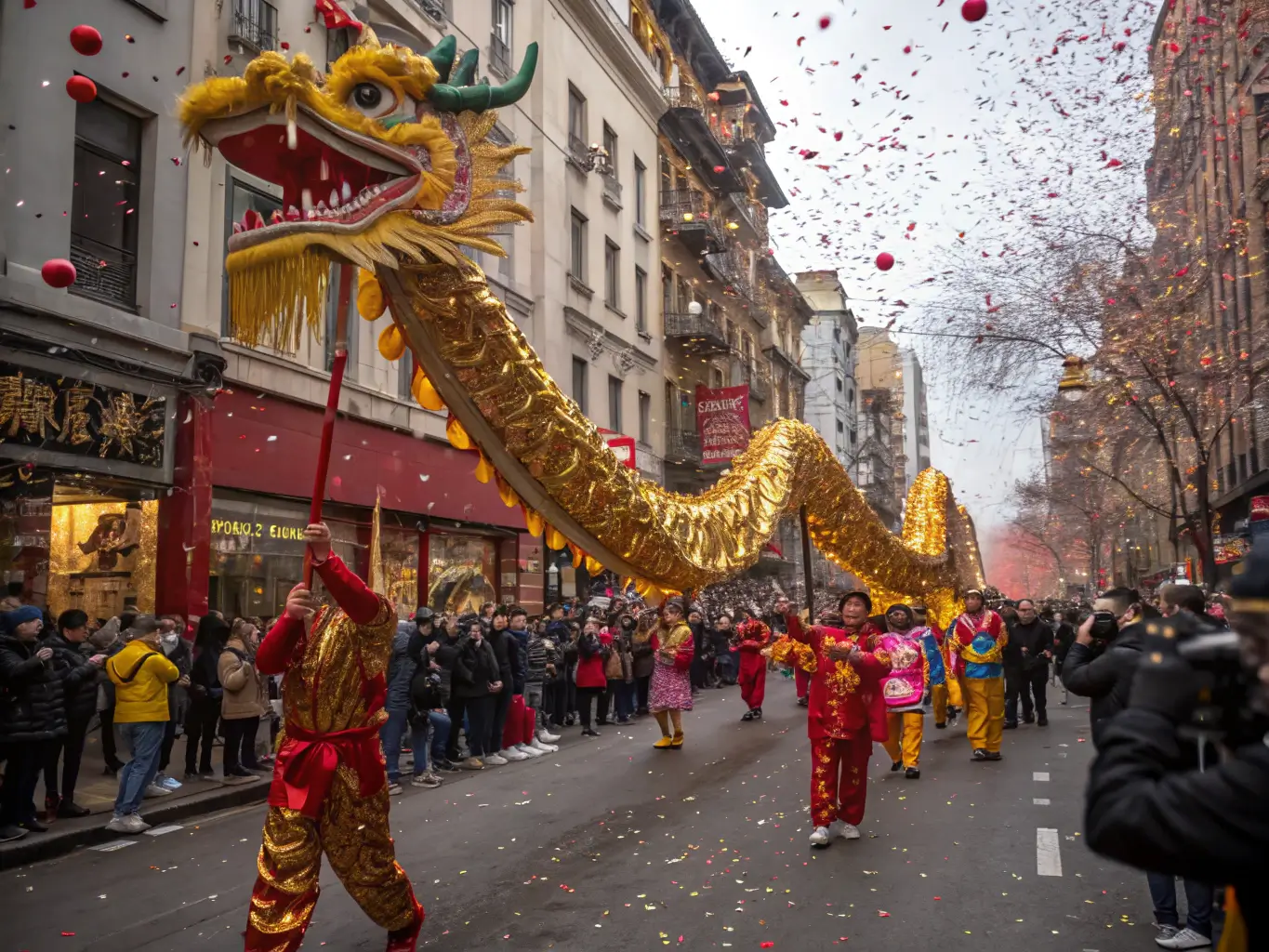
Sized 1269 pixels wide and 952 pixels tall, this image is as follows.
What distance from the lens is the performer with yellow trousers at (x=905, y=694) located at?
9.98 metres

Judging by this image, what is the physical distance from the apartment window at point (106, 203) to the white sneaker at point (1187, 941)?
11.5 m

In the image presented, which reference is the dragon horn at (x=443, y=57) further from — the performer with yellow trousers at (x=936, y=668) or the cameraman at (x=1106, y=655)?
the performer with yellow trousers at (x=936, y=668)

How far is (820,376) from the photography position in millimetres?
54500

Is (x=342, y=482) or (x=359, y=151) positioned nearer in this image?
(x=359, y=151)

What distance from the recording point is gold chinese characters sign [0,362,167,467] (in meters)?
10.7

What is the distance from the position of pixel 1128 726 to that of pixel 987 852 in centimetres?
553

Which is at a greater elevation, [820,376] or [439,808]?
[820,376]

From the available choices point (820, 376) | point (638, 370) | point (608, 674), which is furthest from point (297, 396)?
point (820, 376)

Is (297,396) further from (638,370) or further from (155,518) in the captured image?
(638,370)

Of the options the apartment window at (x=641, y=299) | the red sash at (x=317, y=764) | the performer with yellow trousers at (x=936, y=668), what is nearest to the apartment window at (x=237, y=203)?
the performer with yellow trousers at (x=936, y=668)

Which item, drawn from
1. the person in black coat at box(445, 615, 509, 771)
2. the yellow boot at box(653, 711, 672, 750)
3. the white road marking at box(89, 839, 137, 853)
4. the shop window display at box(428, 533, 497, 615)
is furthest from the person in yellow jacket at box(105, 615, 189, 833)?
the shop window display at box(428, 533, 497, 615)

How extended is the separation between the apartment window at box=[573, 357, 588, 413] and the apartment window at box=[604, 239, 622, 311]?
2500mm

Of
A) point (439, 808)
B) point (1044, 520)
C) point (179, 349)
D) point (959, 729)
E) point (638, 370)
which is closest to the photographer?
point (439, 808)

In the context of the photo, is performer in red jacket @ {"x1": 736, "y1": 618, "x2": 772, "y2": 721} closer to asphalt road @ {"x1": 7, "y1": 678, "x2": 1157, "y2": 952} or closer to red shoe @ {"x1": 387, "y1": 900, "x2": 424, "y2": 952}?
asphalt road @ {"x1": 7, "y1": 678, "x2": 1157, "y2": 952}
